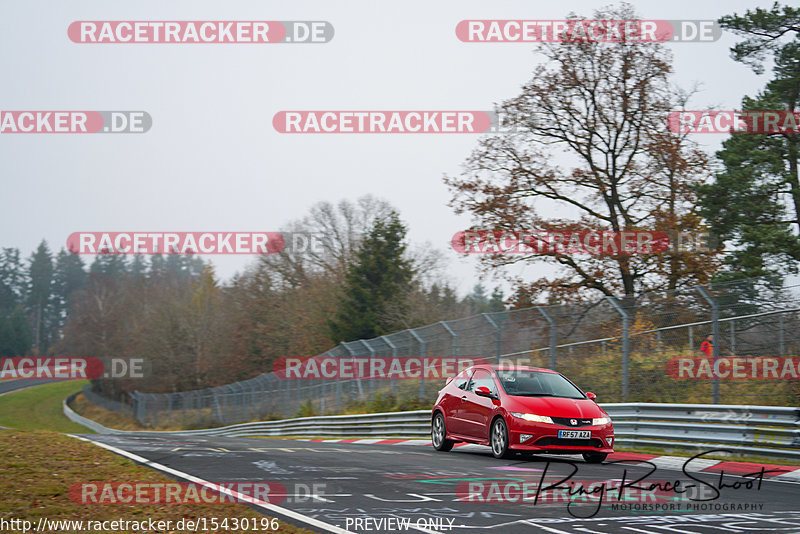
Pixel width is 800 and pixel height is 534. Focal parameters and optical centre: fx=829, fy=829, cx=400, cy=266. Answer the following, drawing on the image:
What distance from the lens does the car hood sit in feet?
40.6

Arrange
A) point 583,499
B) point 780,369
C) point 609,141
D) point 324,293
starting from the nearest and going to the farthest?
point 583,499 → point 780,369 → point 609,141 → point 324,293

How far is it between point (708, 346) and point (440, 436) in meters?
4.95

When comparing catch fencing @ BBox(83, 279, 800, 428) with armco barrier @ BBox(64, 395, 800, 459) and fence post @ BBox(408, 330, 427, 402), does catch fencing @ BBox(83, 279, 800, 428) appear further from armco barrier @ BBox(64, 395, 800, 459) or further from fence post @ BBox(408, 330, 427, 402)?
armco barrier @ BBox(64, 395, 800, 459)

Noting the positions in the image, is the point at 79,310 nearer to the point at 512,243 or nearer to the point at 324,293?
the point at 324,293

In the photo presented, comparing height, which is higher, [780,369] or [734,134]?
[734,134]

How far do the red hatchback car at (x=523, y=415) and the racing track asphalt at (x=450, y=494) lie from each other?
33cm

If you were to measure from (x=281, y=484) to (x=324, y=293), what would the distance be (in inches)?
2109

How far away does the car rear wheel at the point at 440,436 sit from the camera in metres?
15.0

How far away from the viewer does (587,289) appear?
28.6 metres

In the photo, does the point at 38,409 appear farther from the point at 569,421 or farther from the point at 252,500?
the point at 252,500

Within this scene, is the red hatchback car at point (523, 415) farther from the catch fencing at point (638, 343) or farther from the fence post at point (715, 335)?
the catch fencing at point (638, 343)

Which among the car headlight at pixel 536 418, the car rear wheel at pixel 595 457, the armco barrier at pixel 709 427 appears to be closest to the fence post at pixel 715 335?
the armco barrier at pixel 709 427

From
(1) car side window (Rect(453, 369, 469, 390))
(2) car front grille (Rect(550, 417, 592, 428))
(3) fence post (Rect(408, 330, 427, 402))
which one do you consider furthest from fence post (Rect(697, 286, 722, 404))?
(3) fence post (Rect(408, 330, 427, 402))

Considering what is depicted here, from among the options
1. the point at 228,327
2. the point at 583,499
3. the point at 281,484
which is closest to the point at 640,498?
the point at 583,499
